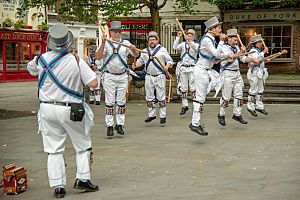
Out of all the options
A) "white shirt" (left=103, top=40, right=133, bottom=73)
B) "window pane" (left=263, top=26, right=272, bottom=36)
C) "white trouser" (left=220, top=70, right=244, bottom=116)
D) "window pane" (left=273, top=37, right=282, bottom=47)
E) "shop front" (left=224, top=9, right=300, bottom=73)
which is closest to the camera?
"white shirt" (left=103, top=40, right=133, bottom=73)

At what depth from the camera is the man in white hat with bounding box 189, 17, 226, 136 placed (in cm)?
1184

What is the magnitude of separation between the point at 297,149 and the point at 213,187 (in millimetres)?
3468

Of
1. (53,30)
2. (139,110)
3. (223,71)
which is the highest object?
(53,30)

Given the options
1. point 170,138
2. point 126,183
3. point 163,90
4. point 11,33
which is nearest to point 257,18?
point 11,33

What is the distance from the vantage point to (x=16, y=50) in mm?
40312

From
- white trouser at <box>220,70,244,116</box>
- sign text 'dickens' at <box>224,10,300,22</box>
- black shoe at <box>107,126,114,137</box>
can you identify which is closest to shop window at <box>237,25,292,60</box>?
sign text 'dickens' at <box>224,10,300,22</box>

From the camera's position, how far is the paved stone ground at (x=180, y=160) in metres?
7.67

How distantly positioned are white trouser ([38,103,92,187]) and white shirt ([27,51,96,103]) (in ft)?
0.39

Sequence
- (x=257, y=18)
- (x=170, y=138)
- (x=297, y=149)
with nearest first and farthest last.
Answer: (x=297, y=149), (x=170, y=138), (x=257, y=18)

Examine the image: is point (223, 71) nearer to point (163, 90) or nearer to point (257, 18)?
point (163, 90)

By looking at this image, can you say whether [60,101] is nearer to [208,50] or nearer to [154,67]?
[208,50]

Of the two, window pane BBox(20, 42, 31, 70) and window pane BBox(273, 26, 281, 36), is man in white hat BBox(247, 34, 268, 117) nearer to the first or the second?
window pane BBox(273, 26, 281, 36)

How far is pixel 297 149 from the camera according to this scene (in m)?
10.8

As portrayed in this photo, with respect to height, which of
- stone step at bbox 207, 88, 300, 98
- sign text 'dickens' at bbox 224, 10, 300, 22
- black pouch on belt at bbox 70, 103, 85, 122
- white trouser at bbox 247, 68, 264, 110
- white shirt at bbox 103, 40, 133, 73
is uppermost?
sign text 'dickens' at bbox 224, 10, 300, 22
